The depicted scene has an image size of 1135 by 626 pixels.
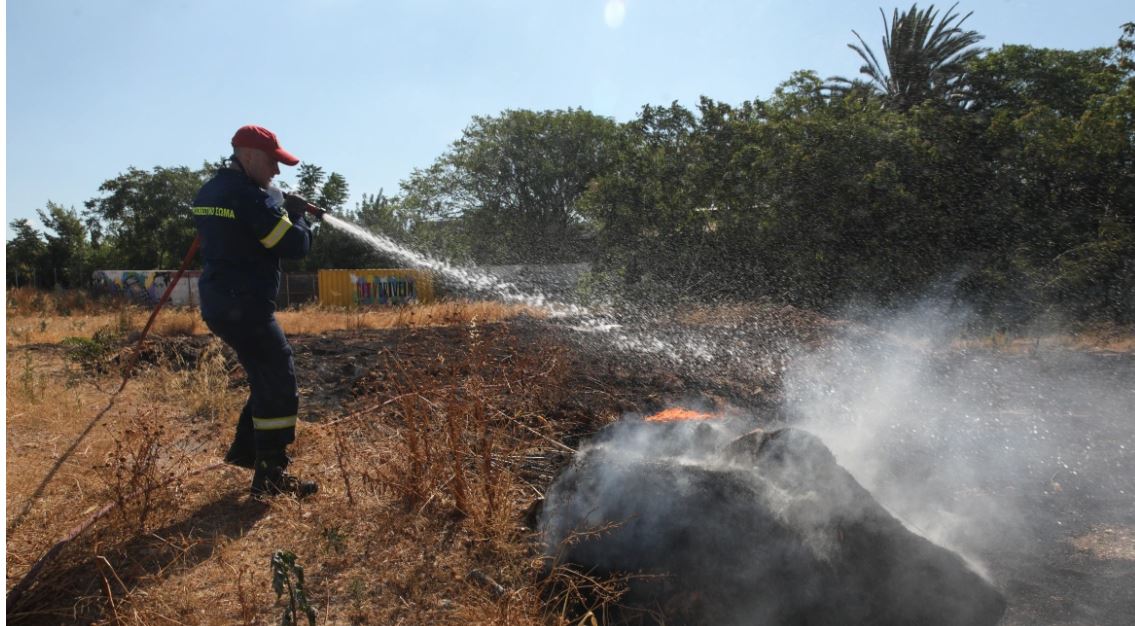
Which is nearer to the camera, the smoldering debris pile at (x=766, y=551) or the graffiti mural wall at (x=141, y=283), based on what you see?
the smoldering debris pile at (x=766, y=551)

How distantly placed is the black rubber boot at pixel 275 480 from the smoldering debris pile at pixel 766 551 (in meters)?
1.32

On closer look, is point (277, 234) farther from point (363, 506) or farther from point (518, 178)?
point (518, 178)

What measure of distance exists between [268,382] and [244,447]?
53 cm

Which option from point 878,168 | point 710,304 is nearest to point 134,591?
point 710,304

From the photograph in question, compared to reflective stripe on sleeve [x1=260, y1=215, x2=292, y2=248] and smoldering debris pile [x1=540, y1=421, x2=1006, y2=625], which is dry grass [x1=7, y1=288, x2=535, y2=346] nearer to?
reflective stripe on sleeve [x1=260, y1=215, x2=292, y2=248]

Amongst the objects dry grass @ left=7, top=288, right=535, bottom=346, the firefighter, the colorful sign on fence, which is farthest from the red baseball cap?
the colorful sign on fence

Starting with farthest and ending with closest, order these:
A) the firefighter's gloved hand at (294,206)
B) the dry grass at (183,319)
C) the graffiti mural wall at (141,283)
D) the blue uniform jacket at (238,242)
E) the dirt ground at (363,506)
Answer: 1. the graffiti mural wall at (141,283)
2. the dry grass at (183,319)
3. the firefighter's gloved hand at (294,206)
4. the blue uniform jacket at (238,242)
5. the dirt ground at (363,506)

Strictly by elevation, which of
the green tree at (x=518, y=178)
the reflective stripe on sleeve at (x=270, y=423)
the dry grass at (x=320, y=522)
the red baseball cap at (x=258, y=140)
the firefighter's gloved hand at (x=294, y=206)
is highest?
the green tree at (x=518, y=178)

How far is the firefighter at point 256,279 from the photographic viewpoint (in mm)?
3477

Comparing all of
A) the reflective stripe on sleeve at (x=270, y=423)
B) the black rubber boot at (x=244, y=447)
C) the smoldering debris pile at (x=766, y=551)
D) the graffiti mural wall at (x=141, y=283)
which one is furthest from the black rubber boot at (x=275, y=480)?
the graffiti mural wall at (x=141, y=283)

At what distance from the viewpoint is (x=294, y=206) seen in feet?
12.6

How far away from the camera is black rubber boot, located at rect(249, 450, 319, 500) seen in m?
3.57

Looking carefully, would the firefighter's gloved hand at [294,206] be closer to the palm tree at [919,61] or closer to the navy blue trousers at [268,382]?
the navy blue trousers at [268,382]

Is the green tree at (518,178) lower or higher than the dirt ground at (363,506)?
higher
